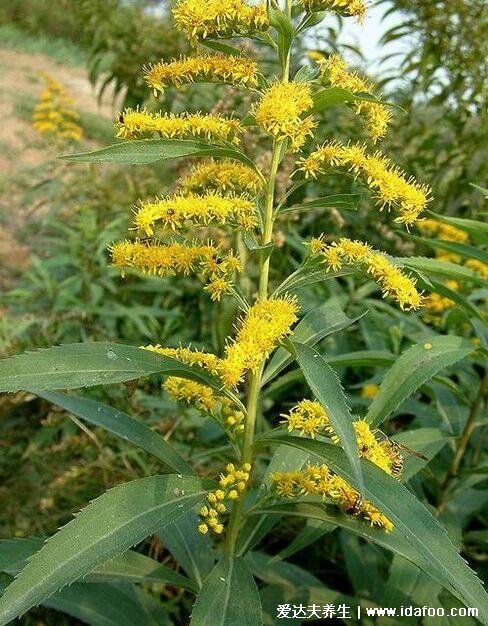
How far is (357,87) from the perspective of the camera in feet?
4.33

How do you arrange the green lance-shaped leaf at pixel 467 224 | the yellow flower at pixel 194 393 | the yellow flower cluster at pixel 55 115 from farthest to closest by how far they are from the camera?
1. the yellow flower cluster at pixel 55 115
2. the green lance-shaped leaf at pixel 467 224
3. the yellow flower at pixel 194 393

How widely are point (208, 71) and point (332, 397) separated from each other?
2.13 feet

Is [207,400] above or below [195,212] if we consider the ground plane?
below

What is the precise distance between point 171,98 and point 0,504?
6.53 ft

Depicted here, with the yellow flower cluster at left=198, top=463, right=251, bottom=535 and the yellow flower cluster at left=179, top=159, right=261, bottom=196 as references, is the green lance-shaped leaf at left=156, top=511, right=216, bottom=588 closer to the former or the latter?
the yellow flower cluster at left=198, top=463, right=251, bottom=535

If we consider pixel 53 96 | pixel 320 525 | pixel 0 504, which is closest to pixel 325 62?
pixel 320 525

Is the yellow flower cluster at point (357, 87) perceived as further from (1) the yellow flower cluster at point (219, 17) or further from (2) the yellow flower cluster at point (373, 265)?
(2) the yellow flower cluster at point (373, 265)

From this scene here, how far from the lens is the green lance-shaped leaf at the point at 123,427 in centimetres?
147

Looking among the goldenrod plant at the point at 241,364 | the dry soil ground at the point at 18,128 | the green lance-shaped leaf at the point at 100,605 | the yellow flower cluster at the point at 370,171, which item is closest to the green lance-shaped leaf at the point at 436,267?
the goldenrod plant at the point at 241,364

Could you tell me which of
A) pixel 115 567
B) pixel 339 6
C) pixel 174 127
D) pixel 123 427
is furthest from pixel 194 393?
pixel 339 6

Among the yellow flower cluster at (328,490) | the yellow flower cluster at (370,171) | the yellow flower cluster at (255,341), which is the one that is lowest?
the yellow flower cluster at (328,490)

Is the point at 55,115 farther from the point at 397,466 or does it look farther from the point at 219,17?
the point at 397,466

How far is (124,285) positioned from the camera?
341 cm

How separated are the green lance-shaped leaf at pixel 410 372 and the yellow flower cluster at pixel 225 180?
0.50 m
